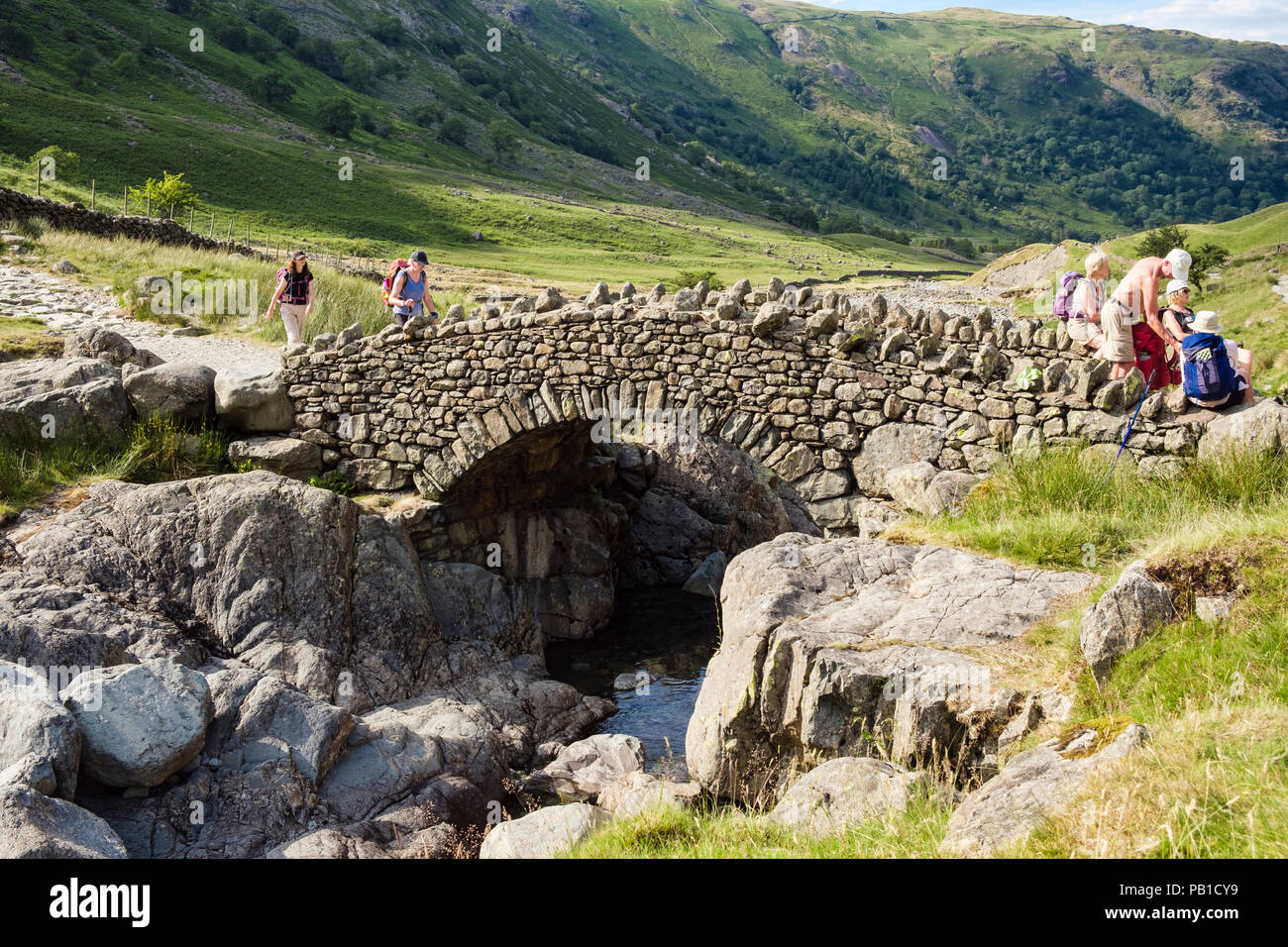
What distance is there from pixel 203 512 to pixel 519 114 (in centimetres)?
10522

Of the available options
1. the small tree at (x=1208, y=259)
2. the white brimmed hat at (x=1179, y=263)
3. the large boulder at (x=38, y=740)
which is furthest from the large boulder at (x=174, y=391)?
the small tree at (x=1208, y=259)

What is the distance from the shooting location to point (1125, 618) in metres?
6.75

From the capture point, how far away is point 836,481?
1257 cm

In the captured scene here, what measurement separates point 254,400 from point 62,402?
2.54 m

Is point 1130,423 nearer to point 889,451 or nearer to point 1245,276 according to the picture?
point 889,451

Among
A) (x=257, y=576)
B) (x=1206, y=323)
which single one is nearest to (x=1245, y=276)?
(x=1206, y=323)

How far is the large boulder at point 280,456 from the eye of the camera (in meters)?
15.0

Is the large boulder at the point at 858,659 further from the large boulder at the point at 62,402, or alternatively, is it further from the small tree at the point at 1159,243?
the small tree at the point at 1159,243

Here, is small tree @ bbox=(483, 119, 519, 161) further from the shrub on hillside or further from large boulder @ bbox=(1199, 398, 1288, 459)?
large boulder @ bbox=(1199, 398, 1288, 459)

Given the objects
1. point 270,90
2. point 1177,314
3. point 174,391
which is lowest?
point 174,391

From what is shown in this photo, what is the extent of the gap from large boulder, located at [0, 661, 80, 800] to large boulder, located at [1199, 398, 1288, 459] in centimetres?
1082
